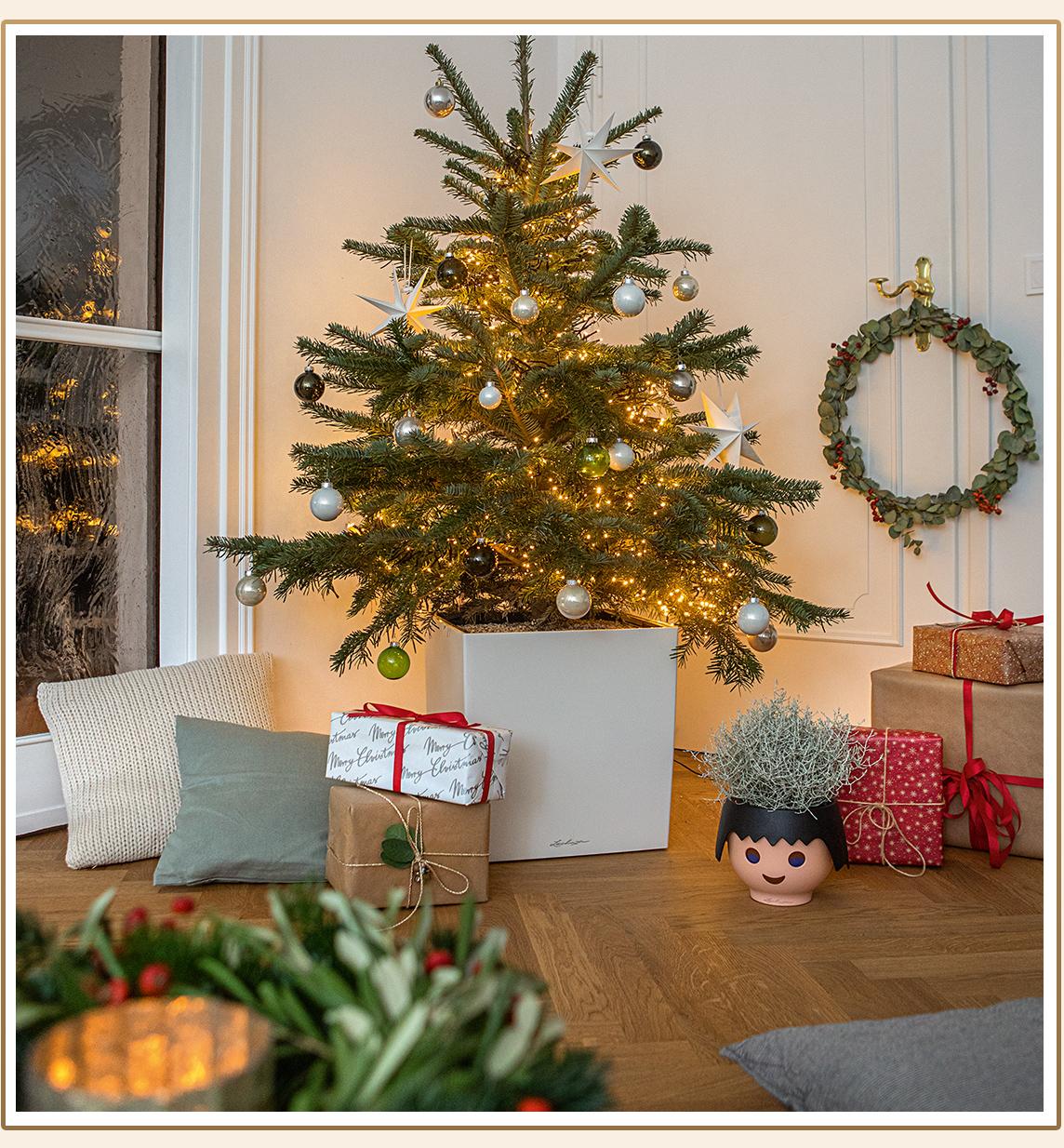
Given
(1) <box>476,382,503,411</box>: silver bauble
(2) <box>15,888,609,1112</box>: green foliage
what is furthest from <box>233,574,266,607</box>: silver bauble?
(2) <box>15,888,609,1112</box>: green foliage

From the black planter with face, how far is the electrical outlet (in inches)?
58.6

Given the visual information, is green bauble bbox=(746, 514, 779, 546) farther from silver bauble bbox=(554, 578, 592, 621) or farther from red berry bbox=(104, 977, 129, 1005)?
red berry bbox=(104, 977, 129, 1005)

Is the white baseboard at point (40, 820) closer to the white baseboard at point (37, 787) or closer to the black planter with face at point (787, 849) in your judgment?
the white baseboard at point (37, 787)

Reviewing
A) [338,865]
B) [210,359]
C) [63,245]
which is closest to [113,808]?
[338,865]

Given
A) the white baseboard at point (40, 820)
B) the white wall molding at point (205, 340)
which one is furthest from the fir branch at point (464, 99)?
the white baseboard at point (40, 820)

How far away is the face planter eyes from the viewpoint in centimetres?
177

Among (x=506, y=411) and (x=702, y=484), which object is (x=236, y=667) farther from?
(x=702, y=484)

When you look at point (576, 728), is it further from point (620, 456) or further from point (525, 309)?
point (525, 309)

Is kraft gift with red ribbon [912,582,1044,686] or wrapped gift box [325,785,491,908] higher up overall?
kraft gift with red ribbon [912,582,1044,686]

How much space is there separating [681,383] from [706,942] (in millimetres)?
1093

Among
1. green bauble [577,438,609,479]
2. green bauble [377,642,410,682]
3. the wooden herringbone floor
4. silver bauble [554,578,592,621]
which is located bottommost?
the wooden herringbone floor

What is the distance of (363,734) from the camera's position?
179cm

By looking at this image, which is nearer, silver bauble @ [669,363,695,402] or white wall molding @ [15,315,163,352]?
silver bauble @ [669,363,695,402]

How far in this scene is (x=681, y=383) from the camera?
2064 mm
